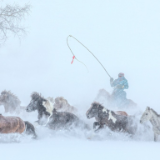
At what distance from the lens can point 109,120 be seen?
9.66m

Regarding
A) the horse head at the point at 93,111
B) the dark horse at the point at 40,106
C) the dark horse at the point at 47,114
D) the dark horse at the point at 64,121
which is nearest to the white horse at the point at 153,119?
the horse head at the point at 93,111

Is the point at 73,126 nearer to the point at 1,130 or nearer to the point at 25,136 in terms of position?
the point at 25,136

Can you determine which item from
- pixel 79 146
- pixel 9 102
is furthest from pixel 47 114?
pixel 9 102

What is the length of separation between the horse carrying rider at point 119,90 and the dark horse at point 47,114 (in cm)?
448

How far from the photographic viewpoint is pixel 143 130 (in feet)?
32.6

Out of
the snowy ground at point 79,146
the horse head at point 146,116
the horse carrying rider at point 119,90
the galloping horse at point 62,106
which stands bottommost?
the snowy ground at point 79,146

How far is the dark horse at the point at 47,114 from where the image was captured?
31.0 feet

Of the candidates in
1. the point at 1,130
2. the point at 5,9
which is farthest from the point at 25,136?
the point at 5,9

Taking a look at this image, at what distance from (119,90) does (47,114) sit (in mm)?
5181

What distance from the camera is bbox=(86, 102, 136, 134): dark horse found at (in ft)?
31.3

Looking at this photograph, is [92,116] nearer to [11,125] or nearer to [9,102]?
[11,125]

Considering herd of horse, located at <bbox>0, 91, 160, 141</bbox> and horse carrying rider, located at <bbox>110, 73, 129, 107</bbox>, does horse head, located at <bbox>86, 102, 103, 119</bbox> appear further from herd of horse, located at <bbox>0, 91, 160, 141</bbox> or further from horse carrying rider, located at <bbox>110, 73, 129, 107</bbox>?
horse carrying rider, located at <bbox>110, 73, 129, 107</bbox>

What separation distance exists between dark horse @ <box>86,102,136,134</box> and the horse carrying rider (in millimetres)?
3897

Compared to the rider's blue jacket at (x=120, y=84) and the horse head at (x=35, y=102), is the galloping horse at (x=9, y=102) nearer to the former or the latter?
the horse head at (x=35, y=102)
